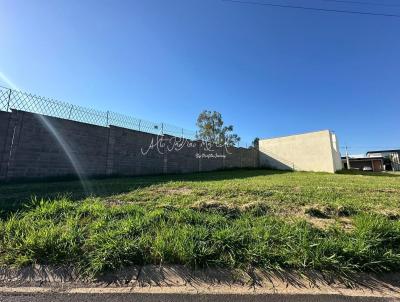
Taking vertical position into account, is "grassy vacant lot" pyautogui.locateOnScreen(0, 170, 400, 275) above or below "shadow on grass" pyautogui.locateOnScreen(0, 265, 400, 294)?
above

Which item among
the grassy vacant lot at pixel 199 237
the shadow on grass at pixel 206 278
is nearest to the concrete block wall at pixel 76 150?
the grassy vacant lot at pixel 199 237

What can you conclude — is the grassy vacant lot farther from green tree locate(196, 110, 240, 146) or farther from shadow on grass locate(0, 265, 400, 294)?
green tree locate(196, 110, 240, 146)

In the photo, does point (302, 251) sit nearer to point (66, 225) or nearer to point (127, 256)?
point (127, 256)

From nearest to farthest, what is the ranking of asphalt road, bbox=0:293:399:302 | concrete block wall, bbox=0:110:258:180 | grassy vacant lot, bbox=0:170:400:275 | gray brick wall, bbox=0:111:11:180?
asphalt road, bbox=0:293:399:302 < grassy vacant lot, bbox=0:170:400:275 < gray brick wall, bbox=0:111:11:180 < concrete block wall, bbox=0:110:258:180

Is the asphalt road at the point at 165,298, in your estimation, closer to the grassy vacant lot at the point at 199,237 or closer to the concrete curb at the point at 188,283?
the concrete curb at the point at 188,283

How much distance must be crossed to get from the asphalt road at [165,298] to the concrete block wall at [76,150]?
20.2 ft

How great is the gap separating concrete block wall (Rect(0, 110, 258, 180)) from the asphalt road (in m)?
6.15

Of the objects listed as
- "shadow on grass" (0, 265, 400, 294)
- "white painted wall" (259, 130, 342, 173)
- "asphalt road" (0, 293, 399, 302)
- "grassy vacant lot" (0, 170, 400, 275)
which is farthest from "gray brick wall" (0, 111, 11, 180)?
"white painted wall" (259, 130, 342, 173)

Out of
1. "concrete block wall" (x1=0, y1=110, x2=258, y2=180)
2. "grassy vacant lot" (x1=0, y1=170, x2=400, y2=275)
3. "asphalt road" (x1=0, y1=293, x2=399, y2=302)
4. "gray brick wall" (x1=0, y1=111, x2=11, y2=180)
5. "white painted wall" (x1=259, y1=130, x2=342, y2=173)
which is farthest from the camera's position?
"white painted wall" (x1=259, y1=130, x2=342, y2=173)

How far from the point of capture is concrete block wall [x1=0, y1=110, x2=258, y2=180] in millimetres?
7258

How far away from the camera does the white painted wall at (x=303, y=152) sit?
66.3 feet

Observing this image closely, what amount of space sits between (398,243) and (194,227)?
2.26 m

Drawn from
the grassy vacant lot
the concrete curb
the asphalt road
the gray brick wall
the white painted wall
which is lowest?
the asphalt road

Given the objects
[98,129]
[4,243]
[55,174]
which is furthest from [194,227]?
[98,129]
